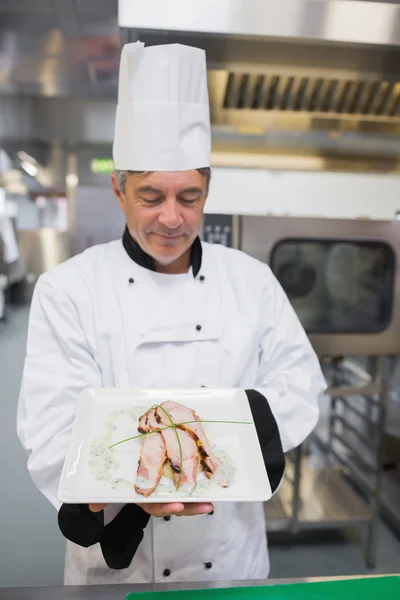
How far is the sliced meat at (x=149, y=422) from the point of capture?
0.84 meters

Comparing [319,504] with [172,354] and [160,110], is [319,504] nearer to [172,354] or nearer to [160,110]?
[172,354]

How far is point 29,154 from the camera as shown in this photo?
1.90m

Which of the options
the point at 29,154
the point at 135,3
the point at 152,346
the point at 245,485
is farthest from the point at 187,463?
the point at 29,154

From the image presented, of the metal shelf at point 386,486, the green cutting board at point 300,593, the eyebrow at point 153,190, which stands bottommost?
the metal shelf at point 386,486

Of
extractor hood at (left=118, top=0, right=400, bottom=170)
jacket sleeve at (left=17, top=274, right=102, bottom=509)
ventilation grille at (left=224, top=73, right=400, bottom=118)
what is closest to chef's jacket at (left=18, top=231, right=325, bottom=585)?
jacket sleeve at (left=17, top=274, right=102, bottom=509)

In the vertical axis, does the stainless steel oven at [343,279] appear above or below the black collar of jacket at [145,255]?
below

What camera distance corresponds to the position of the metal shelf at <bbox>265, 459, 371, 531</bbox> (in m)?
2.12

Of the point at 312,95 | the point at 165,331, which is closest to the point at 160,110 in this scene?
the point at 165,331

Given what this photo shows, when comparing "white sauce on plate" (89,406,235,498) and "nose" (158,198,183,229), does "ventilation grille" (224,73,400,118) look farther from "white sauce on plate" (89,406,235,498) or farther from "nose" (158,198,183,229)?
"white sauce on plate" (89,406,235,498)

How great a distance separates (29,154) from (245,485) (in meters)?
1.61

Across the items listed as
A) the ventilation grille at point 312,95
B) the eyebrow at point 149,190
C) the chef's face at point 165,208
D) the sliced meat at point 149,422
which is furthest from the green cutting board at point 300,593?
the ventilation grille at point 312,95

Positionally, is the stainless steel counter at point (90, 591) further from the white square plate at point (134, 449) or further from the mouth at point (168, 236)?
the mouth at point (168, 236)

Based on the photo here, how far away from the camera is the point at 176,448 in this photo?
822 mm

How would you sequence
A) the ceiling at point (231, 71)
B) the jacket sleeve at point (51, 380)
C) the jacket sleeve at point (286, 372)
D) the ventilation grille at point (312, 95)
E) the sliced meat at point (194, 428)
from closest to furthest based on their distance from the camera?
the sliced meat at point (194, 428), the jacket sleeve at point (51, 380), the jacket sleeve at point (286, 372), the ceiling at point (231, 71), the ventilation grille at point (312, 95)
